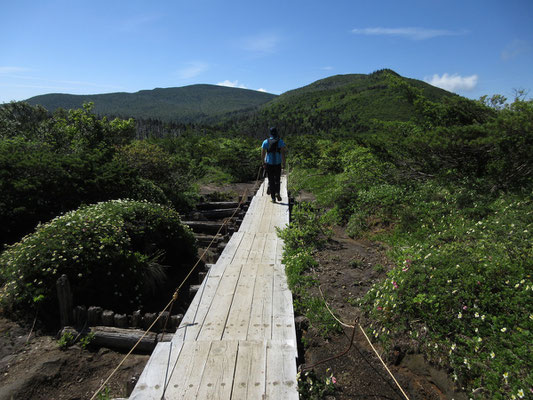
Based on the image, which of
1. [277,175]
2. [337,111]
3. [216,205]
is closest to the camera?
[277,175]

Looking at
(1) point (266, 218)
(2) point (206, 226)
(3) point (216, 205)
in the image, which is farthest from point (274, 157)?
(3) point (216, 205)

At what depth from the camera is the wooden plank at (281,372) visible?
2.77 m

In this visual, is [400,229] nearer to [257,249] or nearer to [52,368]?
[257,249]

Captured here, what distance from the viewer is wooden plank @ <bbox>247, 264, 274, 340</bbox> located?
11.9 ft

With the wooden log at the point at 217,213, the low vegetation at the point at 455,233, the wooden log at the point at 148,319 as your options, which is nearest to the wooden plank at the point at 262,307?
the low vegetation at the point at 455,233

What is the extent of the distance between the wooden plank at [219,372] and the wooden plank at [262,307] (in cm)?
35

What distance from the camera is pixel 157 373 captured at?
9.80ft

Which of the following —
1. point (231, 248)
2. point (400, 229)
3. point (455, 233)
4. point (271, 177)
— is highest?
point (271, 177)

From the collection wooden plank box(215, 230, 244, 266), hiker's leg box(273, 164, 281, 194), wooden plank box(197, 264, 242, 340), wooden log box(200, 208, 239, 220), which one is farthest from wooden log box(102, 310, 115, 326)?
wooden log box(200, 208, 239, 220)

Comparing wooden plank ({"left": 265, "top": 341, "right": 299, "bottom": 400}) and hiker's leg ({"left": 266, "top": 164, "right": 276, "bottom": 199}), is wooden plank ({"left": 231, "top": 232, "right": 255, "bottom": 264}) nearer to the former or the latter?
wooden plank ({"left": 265, "top": 341, "right": 299, "bottom": 400})

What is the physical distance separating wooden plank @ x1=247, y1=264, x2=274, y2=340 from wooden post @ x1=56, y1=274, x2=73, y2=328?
2634 millimetres

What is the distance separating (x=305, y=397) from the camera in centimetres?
285

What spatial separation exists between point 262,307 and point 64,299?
111 inches

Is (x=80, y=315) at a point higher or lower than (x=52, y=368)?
higher
